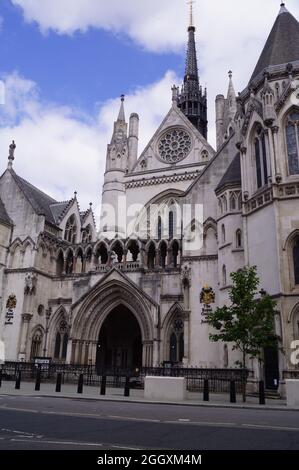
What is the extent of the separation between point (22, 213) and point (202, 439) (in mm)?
30197

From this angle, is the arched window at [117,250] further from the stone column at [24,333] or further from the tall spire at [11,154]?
the tall spire at [11,154]

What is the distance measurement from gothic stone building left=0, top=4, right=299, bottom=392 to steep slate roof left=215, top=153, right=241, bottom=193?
0.21 feet

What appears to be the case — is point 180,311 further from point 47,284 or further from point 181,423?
point 181,423

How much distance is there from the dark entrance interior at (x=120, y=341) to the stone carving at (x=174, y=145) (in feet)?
52.6

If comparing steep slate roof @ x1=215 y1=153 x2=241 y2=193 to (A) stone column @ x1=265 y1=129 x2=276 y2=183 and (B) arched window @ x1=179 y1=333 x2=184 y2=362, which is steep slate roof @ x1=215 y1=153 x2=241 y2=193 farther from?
(B) arched window @ x1=179 y1=333 x2=184 y2=362

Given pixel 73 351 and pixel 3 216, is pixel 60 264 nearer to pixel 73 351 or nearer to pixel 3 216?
pixel 3 216

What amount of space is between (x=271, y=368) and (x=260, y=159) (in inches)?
449


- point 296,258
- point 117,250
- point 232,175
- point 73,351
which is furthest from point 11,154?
point 296,258

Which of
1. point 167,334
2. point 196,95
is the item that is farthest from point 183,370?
point 196,95

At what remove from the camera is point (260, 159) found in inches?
949

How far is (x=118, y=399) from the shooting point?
15.9 m

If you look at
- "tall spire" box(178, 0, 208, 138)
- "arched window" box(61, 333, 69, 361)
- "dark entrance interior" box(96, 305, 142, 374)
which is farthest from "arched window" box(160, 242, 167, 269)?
"tall spire" box(178, 0, 208, 138)

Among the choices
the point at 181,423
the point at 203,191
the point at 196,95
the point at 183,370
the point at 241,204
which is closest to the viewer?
the point at 181,423

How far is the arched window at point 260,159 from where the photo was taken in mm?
23469
